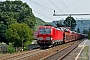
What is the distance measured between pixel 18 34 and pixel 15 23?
3.96 meters

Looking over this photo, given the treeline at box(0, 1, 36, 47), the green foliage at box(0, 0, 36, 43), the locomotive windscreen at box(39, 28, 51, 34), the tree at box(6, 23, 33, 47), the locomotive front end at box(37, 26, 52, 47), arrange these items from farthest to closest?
the green foliage at box(0, 0, 36, 43) < the treeline at box(0, 1, 36, 47) < the tree at box(6, 23, 33, 47) < the locomotive windscreen at box(39, 28, 51, 34) < the locomotive front end at box(37, 26, 52, 47)

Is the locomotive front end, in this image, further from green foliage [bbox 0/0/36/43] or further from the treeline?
green foliage [bbox 0/0/36/43]

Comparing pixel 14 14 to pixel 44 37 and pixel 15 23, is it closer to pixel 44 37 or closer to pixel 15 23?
pixel 15 23

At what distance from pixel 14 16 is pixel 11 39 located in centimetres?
1120

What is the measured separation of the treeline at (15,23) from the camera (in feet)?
237

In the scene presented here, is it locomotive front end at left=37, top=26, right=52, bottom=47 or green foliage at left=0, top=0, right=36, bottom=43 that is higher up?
green foliage at left=0, top=0, right=36, bottom=43

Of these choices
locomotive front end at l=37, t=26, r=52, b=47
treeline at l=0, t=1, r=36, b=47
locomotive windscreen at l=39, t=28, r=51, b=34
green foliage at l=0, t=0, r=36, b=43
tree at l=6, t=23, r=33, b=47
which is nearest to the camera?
locomotive front end at l=37, t=26, r=52, b=47

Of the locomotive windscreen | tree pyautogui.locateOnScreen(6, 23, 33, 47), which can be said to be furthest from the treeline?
the locomotive windscreen

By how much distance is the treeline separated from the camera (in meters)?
72.3

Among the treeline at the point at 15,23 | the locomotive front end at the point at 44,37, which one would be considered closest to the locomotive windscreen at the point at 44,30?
the locomotive front end at the point at 44,37

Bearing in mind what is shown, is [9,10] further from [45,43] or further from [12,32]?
[45,43]

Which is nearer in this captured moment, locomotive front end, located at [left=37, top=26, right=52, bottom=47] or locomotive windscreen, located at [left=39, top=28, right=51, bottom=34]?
locomotive front end, located at [left=37, top=26, right=52, bottom=47]

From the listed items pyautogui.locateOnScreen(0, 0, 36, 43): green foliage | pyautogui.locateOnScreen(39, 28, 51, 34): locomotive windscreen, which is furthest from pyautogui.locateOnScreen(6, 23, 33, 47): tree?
pyautogui.locateOnScreen(39, 28, 51, 34): locomotive windscreen

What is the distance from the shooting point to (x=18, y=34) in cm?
7406
